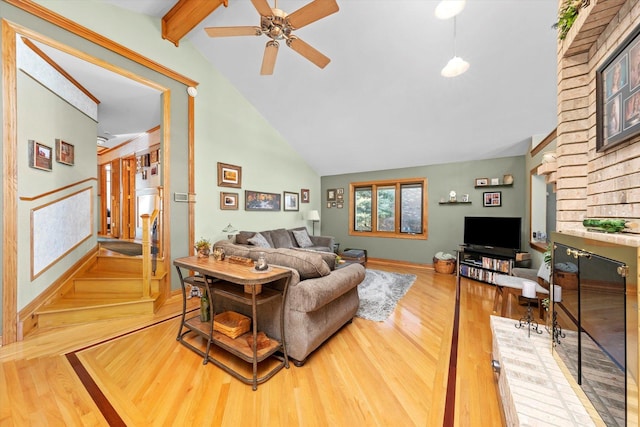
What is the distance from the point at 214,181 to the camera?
13.3 feet

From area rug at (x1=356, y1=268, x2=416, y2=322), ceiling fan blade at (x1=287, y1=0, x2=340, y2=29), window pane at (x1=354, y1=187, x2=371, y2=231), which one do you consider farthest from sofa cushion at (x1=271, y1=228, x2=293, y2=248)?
ceiling fan blade at (x1=287, y1=0, x2=340, y2=29)

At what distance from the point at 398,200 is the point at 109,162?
295 inches

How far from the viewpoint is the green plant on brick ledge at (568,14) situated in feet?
4.44

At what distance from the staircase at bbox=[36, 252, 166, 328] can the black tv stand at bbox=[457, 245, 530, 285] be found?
491 centimetres

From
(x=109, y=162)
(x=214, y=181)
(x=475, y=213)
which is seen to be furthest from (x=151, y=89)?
(x=475, y=213)

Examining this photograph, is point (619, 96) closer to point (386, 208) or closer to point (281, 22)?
point (281, 22)

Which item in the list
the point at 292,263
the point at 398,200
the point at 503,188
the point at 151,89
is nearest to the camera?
the point at 292,263

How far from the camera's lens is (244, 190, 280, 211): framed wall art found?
468cm

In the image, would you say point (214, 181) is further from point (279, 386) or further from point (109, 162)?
point (109, 162)

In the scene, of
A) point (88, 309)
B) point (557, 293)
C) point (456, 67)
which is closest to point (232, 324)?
point (88, 309)

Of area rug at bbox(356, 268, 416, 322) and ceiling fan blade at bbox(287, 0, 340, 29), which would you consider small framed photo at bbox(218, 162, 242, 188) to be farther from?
area rug at bbox(356, 268, 416, 322)

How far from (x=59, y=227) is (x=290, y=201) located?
385cm

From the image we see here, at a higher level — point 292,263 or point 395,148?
point 395,148

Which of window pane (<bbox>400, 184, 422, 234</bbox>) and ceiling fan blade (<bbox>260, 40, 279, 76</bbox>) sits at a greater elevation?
ceiling fan blade (<bbox>260, 40, 279, 76</bbox>)
